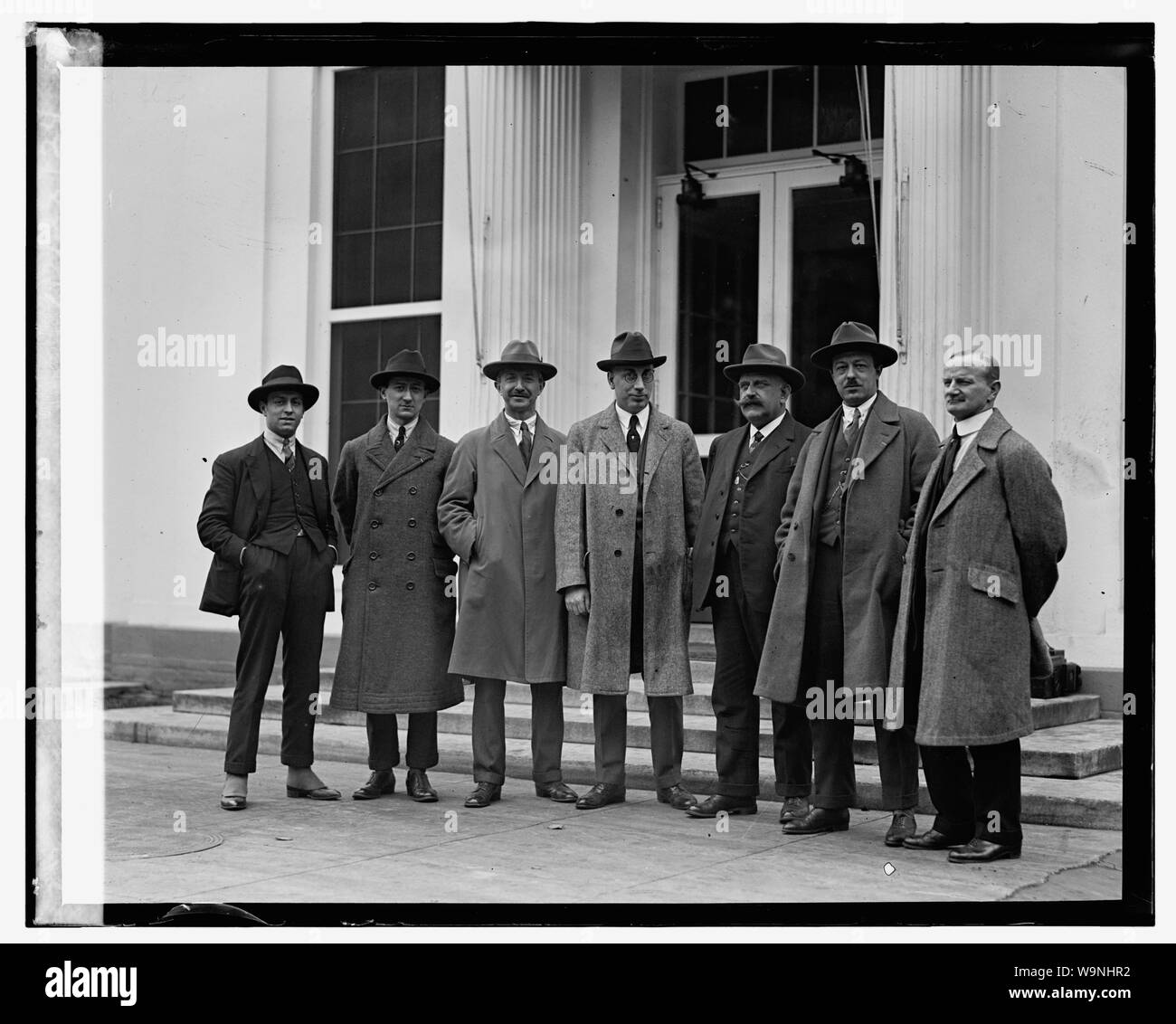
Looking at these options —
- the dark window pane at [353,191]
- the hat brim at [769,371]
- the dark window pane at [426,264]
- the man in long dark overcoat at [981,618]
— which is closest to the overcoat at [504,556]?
the hat brim at [769,371]

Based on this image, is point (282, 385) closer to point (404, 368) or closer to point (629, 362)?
point (404, 368)

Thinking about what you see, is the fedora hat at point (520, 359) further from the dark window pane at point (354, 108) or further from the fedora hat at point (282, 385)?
the dark window pane at point (354, 108)

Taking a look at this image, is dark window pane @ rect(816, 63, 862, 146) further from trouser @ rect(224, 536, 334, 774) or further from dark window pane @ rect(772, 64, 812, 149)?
trouser @ rect(224, 536, 334, 774)

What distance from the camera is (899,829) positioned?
21.4ft

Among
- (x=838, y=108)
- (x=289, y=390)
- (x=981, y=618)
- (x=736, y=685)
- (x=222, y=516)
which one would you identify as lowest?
(x=736, y=685)

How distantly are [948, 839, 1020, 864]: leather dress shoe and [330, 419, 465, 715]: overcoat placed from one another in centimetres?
279

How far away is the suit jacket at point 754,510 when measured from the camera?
279 inches

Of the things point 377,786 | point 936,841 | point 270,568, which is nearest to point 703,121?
point 270,568

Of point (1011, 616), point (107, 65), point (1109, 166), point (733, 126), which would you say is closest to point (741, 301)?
Answer: point (733, 126)

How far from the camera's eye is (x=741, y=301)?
10461 mm

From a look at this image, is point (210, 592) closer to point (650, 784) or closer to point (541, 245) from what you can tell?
point (650, 784)

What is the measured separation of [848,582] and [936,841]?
120cm

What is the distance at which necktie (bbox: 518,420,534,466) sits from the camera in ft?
25.3
